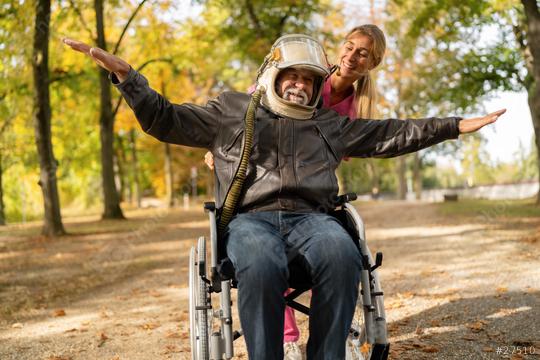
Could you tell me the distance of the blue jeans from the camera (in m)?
2.66

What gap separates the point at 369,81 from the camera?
421cm

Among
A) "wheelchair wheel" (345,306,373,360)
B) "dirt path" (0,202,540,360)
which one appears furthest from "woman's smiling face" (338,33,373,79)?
"dirt path" (0,202,540,360)

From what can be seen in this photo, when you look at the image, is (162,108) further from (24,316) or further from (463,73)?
(463,73)

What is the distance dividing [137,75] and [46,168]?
11.5 meters

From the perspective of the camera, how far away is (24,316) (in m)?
6.07

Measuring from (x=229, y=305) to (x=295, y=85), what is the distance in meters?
1.15

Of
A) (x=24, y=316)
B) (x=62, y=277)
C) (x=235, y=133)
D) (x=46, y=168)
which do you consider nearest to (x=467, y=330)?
(x=235, y=133)

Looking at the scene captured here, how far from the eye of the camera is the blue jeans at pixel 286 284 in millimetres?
2662


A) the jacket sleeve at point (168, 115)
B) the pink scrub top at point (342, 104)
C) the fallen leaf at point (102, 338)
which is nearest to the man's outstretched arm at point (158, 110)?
the jacket sleeve at point (168, 115)

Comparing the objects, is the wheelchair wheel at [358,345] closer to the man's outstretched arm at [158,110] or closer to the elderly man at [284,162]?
the elderly man at [284,162]

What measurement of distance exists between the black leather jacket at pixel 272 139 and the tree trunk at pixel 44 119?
10.9 m

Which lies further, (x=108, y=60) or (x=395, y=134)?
(x=395, y=134)

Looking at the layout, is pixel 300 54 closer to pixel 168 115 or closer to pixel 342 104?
pixel 168 115

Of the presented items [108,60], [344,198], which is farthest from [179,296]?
[108,60]
